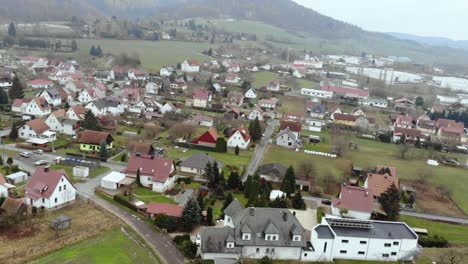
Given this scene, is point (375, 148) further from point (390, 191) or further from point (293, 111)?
point (390, 191)

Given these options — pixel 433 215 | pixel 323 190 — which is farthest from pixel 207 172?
pixel 433 215

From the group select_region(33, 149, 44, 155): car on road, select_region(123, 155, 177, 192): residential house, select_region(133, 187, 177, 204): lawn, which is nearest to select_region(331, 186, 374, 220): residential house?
select_region(133, 187, 177, 204): lawn

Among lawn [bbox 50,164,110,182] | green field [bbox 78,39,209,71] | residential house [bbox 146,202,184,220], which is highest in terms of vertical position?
green field [bbox 78,39,209,71]

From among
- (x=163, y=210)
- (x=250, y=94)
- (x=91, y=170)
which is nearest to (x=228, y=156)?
(x=91, y=170)

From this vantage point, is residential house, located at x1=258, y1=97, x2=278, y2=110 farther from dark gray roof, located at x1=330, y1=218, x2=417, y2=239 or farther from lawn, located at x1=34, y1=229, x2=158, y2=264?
lawn, located at x1=34, y1=229, x2=158, y2=264

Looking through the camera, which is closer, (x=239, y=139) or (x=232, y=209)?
(x=232, y=209)

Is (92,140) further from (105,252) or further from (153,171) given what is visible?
(105,252)

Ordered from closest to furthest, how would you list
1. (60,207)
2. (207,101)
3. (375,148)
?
1. (60,207)
2. (375,148)
3. (207,101)
